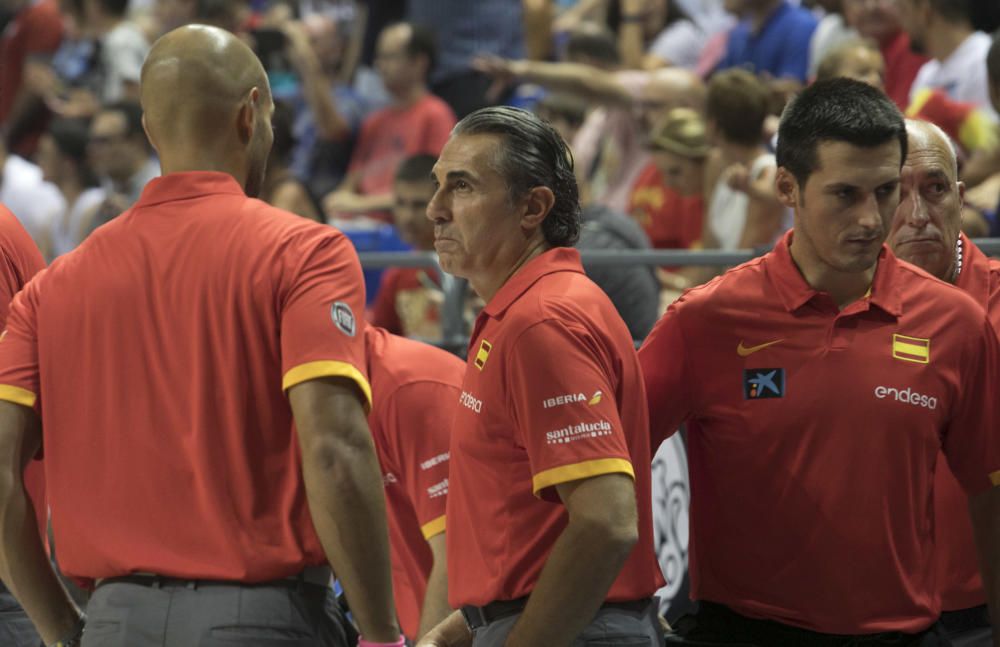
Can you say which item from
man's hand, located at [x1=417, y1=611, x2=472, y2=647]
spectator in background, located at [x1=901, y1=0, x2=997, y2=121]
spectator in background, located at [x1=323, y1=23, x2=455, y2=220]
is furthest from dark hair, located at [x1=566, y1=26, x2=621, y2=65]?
man's hand, located at [x1=417, y1=611, x2=472, y2=647]

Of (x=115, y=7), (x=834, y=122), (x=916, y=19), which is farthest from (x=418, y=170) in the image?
(x=115, y=7)

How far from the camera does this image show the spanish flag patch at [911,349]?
3.50 metres

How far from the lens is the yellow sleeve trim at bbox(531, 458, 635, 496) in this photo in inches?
121

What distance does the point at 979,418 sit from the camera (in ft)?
11.6

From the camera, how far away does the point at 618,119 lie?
952cm

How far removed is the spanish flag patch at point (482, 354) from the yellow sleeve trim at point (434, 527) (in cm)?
69

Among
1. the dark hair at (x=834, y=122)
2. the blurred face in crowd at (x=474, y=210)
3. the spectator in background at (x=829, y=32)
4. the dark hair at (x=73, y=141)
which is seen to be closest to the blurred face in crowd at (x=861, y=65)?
the spectator in background at (x=829, y=32)

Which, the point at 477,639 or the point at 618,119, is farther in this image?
the point at 618,119

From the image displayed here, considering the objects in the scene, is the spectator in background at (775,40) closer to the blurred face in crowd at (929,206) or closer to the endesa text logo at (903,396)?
the blurred face in crowd at (929,206)

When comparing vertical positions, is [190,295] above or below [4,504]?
above

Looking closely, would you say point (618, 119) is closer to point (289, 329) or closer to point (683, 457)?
point (683, 457)

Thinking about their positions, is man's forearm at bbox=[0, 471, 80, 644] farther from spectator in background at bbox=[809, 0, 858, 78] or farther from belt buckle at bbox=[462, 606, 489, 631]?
spectator in background at bbox=[809, 0, 858, 78]

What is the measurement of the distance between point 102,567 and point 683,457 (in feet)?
8.95

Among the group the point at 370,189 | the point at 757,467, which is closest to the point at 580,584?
the point at 757,467
